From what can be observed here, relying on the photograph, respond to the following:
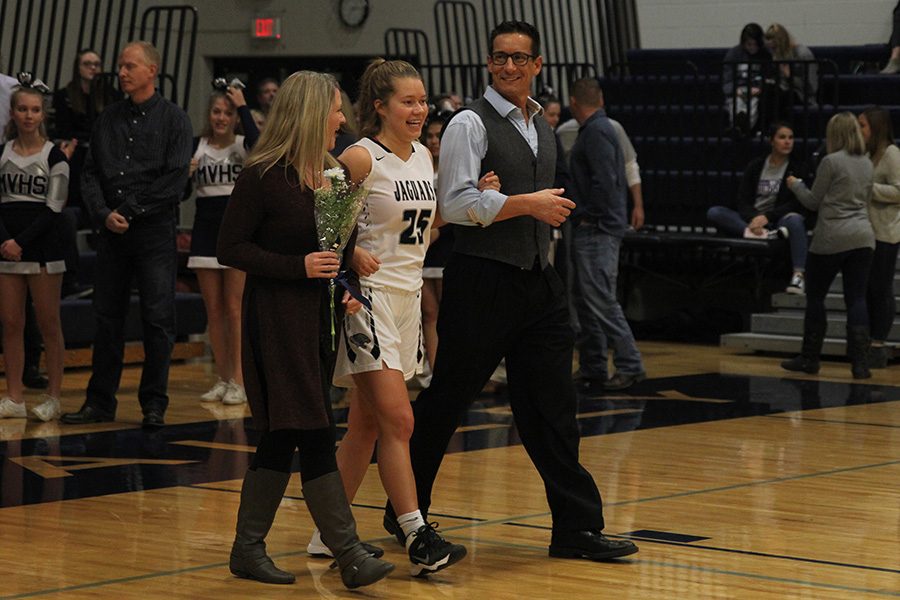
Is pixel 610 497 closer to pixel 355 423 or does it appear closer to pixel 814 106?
pixel 355 423

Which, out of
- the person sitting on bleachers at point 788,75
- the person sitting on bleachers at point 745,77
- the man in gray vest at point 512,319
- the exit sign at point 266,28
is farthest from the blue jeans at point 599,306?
the exit sign at point 266,28

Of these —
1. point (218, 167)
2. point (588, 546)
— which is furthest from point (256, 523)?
point (218, 167)

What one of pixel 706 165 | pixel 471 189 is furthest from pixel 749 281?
pixel 471 189

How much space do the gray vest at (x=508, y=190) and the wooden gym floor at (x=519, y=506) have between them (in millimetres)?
925

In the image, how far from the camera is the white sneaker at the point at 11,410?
311 inches

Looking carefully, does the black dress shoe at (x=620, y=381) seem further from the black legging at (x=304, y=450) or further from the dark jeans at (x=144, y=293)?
the black legging at (x=304, y=450)

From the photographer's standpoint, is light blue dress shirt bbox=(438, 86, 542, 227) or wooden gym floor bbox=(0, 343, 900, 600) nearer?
wooden gym floor bbox=(0, 343, 900, 600)

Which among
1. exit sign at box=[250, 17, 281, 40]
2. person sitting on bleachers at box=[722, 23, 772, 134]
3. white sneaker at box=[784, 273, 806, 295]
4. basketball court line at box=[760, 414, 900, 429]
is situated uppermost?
exit sign at box=[250, 17, 281, 40]

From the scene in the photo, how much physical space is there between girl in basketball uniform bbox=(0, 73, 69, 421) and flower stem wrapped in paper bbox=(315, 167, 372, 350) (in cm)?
383

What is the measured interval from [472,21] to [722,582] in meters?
12.4

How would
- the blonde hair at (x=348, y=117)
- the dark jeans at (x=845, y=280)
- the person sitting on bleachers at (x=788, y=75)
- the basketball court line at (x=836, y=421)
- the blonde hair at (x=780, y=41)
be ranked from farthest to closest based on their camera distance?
→ the blonde hair at (x=780, y=41)
the person sitting on bleachers at (x=788, y=75)
the dark jeans at (x=845, y=280)
the basketball court line at (x=836, y=421)
the blonde hair at (x=348, y=117)

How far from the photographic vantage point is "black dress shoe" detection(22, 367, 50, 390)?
30.8 ft

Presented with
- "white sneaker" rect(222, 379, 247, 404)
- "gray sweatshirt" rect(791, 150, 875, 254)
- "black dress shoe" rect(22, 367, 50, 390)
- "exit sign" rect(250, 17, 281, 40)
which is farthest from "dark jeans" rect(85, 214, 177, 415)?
"exit sign" rect(250, 17, 281, 40)

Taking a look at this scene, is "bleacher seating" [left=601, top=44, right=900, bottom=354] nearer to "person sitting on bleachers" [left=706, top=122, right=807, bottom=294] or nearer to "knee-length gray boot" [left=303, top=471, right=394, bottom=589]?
"person sitting on bleachers" [left=706, top=122, right=807, bottom=294]
